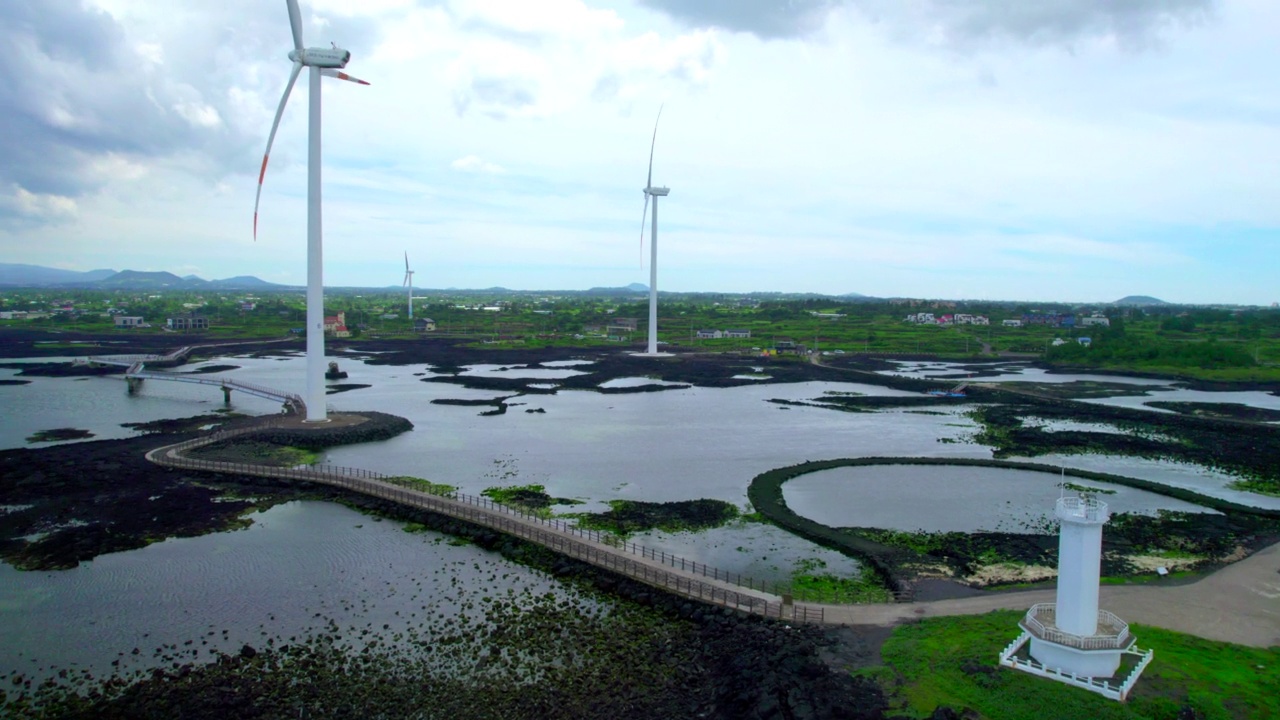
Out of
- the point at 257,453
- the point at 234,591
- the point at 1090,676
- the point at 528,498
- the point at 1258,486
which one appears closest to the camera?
the point at 1090,676

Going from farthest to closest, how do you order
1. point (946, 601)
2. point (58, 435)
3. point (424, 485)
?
point (58, 435), point (424, 485), point (946, 601)

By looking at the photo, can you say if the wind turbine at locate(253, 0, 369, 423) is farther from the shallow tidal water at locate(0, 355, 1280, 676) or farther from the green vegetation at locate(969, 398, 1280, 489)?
the green vegetation at locate(969, 398, 1280, 489)

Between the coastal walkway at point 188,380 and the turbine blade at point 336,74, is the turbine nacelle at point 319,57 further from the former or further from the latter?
the coastal walkway at point 188,380

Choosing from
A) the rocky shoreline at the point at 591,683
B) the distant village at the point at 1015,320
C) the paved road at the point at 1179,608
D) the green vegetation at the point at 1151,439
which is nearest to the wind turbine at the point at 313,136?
the rocky shoreline at the point at 591,683

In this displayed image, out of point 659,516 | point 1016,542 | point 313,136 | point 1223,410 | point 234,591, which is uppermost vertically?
point 313,136

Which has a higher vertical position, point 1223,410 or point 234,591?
point 1223,410

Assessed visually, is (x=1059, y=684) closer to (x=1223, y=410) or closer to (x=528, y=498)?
(x=528, y=498)

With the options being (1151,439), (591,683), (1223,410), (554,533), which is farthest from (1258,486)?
(591,683)

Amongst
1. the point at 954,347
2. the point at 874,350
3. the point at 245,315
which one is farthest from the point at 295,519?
the point at 245,315
